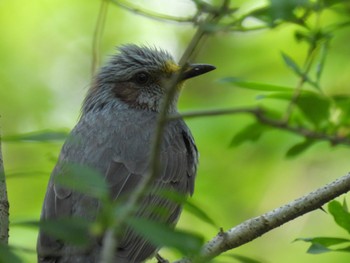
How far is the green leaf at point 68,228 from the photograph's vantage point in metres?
2.47

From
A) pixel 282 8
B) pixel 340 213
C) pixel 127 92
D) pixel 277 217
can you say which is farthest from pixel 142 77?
pixel 282 8

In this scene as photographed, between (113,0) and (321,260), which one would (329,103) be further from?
(321,260)

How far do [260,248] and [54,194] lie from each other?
16.2 feet

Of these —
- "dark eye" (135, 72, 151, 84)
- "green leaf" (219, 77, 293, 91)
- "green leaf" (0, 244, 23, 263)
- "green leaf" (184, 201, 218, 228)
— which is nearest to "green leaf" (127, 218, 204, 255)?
"green leaf" (184, 201, 218, 228)

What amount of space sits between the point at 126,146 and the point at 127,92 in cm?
110

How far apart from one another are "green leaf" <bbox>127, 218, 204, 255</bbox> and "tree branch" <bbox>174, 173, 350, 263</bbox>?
2.01 metres

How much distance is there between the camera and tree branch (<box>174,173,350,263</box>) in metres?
4.54

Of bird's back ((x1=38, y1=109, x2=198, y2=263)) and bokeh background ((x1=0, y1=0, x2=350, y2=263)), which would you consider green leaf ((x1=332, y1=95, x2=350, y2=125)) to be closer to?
bird's back ((x1=38, y1=109, x2=198, y2=263))

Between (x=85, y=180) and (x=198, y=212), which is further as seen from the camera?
(x=198, y=212)

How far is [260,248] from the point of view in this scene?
397 inches

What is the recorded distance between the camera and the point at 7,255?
248cm

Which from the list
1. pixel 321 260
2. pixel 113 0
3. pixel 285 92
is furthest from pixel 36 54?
pixel 285 92

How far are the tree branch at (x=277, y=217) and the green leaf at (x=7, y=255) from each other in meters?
2.12

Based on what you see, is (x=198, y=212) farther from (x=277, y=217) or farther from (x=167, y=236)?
(x=277, y=217)
